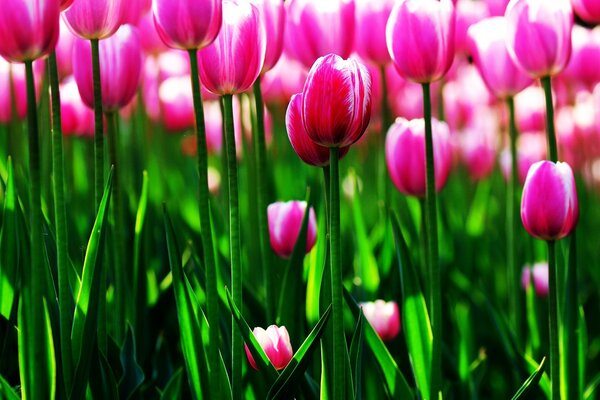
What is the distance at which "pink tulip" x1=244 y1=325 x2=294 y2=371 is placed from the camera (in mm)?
986

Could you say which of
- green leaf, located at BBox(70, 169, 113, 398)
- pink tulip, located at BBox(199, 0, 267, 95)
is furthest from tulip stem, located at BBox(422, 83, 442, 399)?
green leaf, located at BBox(70, 169, 113, 398)

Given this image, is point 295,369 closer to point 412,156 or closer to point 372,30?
point 412,156

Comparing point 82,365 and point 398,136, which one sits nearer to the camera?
point 82,365

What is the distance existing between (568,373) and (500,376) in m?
0.57

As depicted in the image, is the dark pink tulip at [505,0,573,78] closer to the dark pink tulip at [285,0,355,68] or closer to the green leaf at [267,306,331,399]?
the dark pink tulip at [285,0,355,68]

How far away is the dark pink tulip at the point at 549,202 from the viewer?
1.04 m

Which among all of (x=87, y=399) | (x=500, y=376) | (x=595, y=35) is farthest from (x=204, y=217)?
(x=595, y=35)

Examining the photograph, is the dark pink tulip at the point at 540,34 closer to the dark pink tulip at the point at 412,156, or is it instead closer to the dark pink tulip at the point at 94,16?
the dark pink tulip at the point at 412,156

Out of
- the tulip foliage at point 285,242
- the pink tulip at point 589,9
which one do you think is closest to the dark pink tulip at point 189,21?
the tulip foliage at point 285,242

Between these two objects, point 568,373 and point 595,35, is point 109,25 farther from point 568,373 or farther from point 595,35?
point 595,35

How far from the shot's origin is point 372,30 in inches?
66.4

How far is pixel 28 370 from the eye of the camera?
0.88 meters

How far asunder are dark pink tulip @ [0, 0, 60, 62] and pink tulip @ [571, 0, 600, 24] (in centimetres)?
102

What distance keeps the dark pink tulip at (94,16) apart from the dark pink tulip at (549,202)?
60 cm
